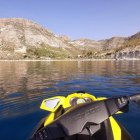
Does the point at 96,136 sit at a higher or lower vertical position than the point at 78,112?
lower

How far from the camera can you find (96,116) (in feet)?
15.1

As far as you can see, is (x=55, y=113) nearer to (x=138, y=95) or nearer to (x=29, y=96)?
(x=138, y=95)

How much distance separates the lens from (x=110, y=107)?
467 centimetres

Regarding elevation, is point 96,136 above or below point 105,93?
above

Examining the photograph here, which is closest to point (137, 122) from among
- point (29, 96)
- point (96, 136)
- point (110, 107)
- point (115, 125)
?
point (115, 125)

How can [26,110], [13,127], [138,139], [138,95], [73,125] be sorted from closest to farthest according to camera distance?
[73,125], [138,95], [138,139], [13,127], [26,110]

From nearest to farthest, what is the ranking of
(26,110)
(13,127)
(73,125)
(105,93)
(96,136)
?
1. (73,125)
2. (96,136)
3. (13,127)
4. (26,110)
5. (105,93)

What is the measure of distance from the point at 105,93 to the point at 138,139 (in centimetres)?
1103

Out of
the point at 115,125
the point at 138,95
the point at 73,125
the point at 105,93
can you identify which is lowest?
the point at 105,93

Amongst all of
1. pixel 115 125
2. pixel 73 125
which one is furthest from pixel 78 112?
pixel 115 125

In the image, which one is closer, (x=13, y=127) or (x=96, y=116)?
(x=96, y=116)

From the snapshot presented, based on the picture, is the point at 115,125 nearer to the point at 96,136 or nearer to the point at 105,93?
the point at 96,136

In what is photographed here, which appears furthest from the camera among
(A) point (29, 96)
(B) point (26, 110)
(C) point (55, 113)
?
(A) point (29, 96)

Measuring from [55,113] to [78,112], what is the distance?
9.13ft
